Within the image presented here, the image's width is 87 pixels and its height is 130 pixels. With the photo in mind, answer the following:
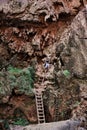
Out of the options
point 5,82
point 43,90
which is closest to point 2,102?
point 5,82

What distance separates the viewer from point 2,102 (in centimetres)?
1304

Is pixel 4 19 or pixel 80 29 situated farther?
pixel 4 19

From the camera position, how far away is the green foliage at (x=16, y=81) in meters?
13.3

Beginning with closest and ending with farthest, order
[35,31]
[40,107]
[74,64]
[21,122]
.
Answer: [21,122]
[40,107]
[74,64]
[35,31]

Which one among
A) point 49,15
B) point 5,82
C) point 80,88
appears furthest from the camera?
point 49,15

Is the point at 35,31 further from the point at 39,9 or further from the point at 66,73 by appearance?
the point at 66,73

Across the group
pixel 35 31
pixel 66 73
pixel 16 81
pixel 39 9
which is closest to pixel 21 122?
pixel 16 81

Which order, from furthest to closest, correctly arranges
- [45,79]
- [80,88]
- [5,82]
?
[45,79]
[5,82]
[80,88]

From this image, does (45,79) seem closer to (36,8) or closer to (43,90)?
(43,90)

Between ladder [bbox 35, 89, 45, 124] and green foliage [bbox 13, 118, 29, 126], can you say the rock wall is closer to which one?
ladder [bbox 35, 89, 45, 124]

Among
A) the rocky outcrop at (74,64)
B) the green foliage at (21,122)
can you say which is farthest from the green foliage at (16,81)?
the rocky outcrop at (74,64)

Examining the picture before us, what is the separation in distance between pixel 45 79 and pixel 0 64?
2566mm

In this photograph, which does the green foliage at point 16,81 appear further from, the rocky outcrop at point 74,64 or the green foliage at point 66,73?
the green foliage at point 66,73

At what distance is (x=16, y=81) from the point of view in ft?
44.5
